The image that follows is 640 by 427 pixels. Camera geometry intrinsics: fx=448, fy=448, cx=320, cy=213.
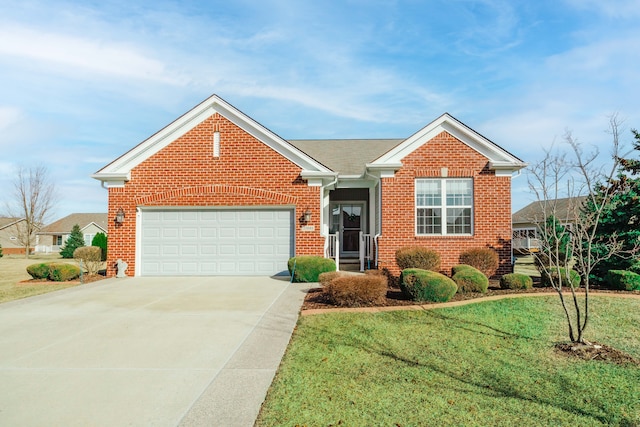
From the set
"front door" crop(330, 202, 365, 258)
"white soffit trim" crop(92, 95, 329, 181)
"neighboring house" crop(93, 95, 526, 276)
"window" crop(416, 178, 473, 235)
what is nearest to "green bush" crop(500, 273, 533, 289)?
"window" crop(416, 178, 473, 235)

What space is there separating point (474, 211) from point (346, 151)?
7.01m

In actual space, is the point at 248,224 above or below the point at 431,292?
above

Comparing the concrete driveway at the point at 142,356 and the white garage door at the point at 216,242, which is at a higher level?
the white garage door at the point at 216,242

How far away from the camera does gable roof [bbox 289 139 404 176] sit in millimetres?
17469

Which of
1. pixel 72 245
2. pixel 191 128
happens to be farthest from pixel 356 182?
pixel 72 245

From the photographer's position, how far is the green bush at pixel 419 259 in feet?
43.5

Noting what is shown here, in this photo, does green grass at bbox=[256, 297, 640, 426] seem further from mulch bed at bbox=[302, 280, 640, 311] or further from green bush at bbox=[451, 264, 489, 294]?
green bush at bbox=[451, 264, 489, 294]

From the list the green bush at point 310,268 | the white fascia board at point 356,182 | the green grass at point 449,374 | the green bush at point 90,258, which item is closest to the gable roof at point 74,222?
the green bush at point 90,258

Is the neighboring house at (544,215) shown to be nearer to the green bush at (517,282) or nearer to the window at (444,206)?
the green bush at (517,282)

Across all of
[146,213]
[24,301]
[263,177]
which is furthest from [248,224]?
[24,301]

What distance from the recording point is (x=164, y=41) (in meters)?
12.4

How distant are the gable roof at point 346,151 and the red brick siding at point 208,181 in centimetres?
268

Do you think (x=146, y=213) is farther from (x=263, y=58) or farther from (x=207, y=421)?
(x=207, y=421)

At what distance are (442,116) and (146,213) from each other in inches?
414
